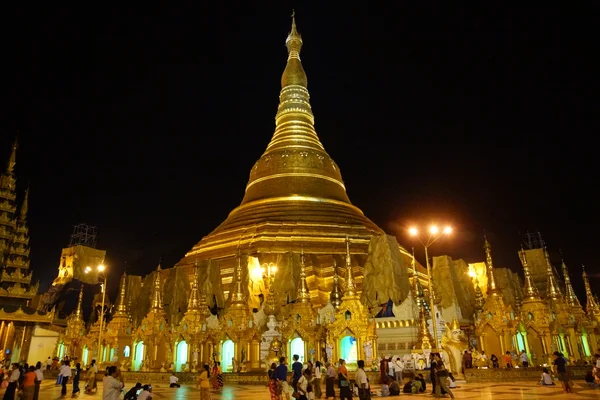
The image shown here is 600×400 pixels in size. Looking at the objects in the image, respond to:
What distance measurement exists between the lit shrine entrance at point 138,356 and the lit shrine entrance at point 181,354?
226 cm

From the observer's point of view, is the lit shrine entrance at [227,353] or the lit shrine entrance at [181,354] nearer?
the lit shrine entrance at [227,353]

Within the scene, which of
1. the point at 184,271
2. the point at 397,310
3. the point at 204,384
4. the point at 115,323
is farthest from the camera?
the point at 184,271

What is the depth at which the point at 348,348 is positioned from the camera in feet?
67.6

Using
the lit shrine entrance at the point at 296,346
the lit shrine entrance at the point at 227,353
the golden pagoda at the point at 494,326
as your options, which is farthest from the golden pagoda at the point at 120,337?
the golden pagoda at the point at 494,326

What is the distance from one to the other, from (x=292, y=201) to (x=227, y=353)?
14.1m

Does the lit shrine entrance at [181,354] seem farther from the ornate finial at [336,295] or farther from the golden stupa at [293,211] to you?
the ornate finial at [336,295]

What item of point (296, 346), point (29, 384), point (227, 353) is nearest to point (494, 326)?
point (296, 346)

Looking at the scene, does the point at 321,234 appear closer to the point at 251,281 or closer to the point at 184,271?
the point at 251,281

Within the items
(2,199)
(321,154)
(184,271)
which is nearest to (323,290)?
(184,271)

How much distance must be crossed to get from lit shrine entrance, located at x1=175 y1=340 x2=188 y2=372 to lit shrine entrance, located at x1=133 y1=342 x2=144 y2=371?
2265 mm

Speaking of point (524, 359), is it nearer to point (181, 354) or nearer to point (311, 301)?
point (311, 301)

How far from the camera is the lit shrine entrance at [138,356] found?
934 inches

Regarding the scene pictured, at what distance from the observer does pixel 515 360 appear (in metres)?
20.5

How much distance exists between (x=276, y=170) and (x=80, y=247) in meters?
20.0
